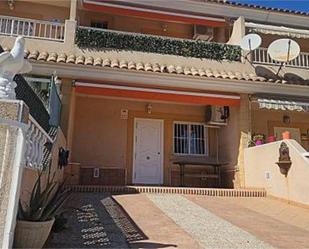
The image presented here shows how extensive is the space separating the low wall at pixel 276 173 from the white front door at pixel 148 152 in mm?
5105

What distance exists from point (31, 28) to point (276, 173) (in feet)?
44.4

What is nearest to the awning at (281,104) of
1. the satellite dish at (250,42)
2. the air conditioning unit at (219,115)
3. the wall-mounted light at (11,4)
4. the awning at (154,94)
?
the awning at (154,94)

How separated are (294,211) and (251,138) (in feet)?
19.1

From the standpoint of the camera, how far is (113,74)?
16328mm

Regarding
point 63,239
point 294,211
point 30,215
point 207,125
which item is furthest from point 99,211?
point 207,125

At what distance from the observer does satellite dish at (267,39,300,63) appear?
17930 mm

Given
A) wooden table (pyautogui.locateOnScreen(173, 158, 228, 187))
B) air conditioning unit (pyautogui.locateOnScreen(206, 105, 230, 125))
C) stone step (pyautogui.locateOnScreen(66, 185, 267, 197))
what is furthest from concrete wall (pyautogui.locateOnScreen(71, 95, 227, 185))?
stone step (pyautogui.locateOnScreen(66, 185, 267, 197))

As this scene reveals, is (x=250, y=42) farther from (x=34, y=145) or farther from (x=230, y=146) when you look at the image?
(x=34, y=145)

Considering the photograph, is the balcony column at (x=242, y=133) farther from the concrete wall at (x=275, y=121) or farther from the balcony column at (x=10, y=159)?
the balcony column at (x=10, y=159)

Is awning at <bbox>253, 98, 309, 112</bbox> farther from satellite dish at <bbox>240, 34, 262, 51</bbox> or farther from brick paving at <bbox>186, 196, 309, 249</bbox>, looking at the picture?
brick paving at <bbox>186, 196, 309, 249</bbox>

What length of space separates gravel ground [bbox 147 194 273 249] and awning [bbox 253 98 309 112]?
23.9 ft

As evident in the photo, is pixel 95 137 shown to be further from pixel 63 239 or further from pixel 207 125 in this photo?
pixel 63 239

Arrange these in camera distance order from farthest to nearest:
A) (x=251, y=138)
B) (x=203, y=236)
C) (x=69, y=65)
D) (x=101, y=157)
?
(x=101, y=157)
(x=251, y=138)
(x=69, y=65)
(x=203, y=236)

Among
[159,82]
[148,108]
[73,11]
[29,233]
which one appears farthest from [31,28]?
[29,233]
